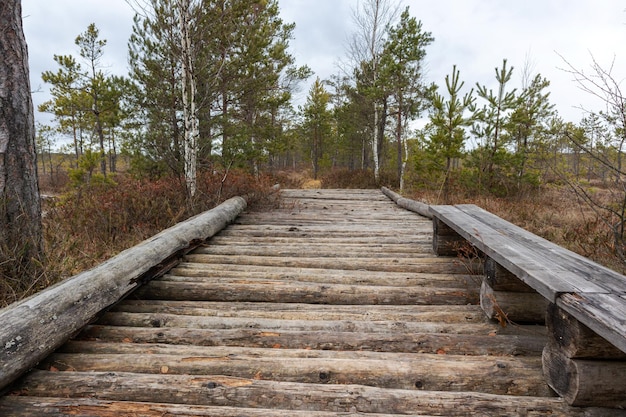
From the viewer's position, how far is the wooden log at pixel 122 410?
149 centimetres

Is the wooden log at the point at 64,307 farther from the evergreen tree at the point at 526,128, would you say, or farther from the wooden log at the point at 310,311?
the evergreen tree at the point at 526,128

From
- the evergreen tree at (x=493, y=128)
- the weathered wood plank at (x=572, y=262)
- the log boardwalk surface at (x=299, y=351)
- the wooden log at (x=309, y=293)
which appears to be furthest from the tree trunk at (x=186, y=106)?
the evergreen tree at (x=493, y=128)

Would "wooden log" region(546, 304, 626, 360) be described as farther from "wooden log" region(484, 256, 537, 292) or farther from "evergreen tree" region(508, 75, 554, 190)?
"evergreen tree" region(508, 75, 554, 190)

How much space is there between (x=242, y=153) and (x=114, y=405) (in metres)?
10.2

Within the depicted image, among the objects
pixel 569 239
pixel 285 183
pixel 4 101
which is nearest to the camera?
pixel 4 101

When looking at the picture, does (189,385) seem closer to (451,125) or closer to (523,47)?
(451,125)

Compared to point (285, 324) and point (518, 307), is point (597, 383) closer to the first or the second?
point (518, 307)

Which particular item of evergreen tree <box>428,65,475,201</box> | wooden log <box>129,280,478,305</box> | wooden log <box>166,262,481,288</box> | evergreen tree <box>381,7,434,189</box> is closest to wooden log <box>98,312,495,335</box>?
wooden log <box>129,280,478,305</box>

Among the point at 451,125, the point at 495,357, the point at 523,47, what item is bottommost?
the point at 495,357

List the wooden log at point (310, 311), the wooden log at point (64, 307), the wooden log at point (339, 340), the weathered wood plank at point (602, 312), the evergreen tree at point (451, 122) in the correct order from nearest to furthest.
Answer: the weathered wood plank at point (602, 312)
the wooden log at point (64, 307)
the wooden log at point (339, 340)
the wooden log at point (310, 311)
the evergreen tree at point (451, 122)

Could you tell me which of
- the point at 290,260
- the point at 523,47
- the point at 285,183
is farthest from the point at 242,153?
the point at 523,47

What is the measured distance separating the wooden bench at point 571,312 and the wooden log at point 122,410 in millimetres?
890

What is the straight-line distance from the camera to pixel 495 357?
1.94m

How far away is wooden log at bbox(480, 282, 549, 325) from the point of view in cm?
228
